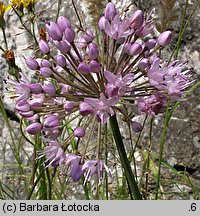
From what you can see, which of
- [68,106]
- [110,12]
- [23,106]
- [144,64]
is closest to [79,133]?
[68,106]

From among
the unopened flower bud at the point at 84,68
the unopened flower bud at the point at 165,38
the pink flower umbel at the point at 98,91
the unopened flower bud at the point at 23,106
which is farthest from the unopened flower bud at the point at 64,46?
the unopened flower bud at the point at 165,38

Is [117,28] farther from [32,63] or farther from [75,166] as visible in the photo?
[75,166]

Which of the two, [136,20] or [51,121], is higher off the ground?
[136,20]

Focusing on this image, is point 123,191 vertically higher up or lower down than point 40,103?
A: lower down

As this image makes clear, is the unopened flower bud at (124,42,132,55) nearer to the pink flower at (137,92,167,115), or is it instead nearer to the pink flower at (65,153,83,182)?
the pink flower at (137,92,167,115)

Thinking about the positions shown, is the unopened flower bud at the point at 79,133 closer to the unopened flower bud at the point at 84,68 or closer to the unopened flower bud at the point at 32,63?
the unopened flower bud at the point at 84,68

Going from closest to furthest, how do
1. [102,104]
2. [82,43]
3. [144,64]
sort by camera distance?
1. [102,104]
2. [144,64]
3. [82,43]

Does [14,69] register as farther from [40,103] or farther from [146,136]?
[146,136]

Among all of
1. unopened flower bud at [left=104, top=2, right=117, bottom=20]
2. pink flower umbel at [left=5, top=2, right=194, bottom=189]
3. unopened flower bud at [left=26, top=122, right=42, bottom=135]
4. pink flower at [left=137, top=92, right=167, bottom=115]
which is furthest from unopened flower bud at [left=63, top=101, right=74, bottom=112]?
unopened flower bud at [left=104, top=2, right=117, bottom=20]

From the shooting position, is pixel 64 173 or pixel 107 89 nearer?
pixel 107 89

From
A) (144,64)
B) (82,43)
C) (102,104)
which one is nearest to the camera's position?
(102,104)
